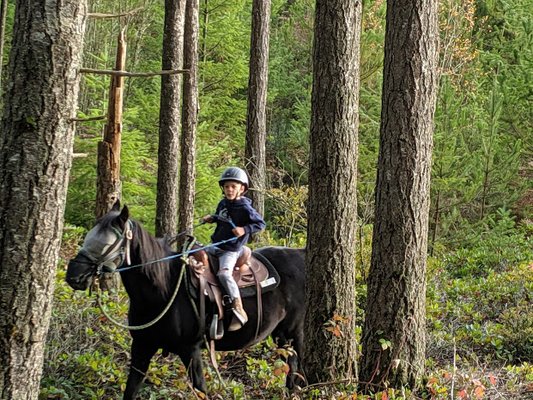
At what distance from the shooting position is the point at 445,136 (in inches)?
592

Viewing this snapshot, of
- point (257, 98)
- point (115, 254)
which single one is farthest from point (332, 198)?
point (257, 98)

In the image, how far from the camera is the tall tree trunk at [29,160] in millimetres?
4016

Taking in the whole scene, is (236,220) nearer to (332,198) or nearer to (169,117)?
(332,198)

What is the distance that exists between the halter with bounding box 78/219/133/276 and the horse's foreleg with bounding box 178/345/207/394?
3.95 feet

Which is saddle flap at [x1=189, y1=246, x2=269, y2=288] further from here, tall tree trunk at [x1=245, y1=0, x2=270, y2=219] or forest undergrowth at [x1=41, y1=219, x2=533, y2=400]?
tall tree trunk at [x1=245, y1=0, x2=270, y2=219]

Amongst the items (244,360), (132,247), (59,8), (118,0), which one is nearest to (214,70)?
(118,0)

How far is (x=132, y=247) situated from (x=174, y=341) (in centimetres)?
110

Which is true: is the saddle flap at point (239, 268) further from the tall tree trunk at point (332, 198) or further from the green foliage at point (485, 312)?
the green foliage at point (485, 312)

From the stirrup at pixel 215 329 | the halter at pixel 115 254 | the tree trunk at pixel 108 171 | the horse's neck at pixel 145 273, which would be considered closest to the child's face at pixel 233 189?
the horse's neck at pixel 145 273

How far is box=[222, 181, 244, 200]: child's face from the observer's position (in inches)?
288

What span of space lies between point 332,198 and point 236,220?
4.23ft

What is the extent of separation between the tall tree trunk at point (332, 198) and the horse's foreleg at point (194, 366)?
1108 mm

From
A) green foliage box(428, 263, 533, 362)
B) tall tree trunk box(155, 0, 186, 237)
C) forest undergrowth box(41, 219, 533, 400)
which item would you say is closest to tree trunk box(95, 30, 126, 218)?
forest undergrowth box(41, 219, 533, 400)

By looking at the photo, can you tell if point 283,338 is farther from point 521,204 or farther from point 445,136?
point 521,204
